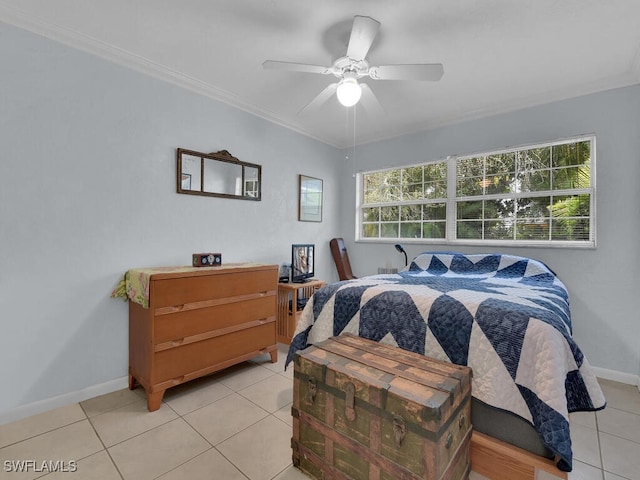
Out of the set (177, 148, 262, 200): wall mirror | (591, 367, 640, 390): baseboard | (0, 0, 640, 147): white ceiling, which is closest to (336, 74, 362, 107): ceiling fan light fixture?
(0, 0, 640, 147): white ceiling

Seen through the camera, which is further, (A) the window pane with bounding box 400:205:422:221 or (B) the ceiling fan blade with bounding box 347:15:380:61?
(A) the window pane with bounding box 400:205:422:221

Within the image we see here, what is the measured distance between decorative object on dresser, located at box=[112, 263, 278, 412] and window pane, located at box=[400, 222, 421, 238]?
6.55ft

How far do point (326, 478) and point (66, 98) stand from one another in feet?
9.17

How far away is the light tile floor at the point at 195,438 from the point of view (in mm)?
1461

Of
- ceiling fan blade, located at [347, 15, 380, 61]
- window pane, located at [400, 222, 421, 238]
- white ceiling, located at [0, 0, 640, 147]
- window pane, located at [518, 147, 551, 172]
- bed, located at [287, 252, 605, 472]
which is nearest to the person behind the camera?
bed, located at [287, 252, 605, 472]

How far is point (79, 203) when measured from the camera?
206 cm

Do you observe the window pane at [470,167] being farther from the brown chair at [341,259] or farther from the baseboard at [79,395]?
the baseboard at [79,395]

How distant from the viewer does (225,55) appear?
2.23 meters

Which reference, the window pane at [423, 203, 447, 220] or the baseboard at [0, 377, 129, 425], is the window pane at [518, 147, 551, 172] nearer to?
the window pane at [423, 203, 447, 220]

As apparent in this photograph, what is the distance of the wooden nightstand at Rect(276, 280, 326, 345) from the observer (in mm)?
3090

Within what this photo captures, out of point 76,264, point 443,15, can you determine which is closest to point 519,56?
point 443,15

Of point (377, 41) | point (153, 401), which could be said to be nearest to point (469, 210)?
point (377, 41)

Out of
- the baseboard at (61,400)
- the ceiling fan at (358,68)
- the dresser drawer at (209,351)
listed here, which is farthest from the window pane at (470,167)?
the baseboard at (61,400)

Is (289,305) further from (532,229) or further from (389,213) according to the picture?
(532,229)
